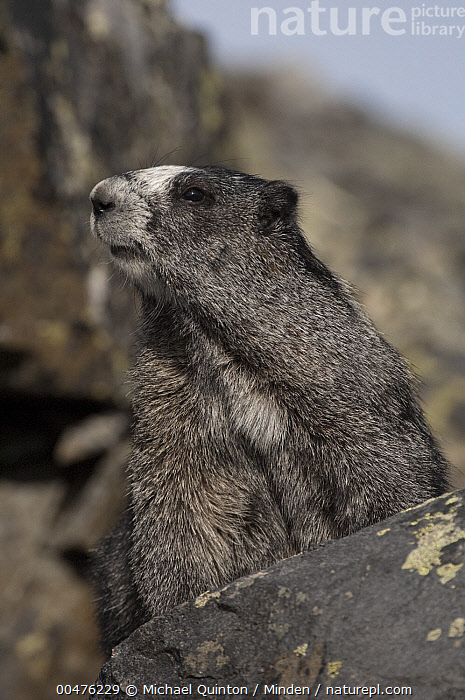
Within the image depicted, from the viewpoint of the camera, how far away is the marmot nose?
619cm

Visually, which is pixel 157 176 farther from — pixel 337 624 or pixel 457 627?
pixel 457 627

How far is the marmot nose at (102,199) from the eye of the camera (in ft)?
20.3

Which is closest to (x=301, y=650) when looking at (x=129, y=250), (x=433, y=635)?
(x=433, y=635)

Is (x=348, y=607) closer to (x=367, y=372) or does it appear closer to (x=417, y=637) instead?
(x=417, y=637)

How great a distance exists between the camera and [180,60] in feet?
45.9

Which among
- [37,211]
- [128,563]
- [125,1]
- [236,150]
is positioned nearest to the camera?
[128,563]

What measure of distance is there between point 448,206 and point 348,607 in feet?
69.9

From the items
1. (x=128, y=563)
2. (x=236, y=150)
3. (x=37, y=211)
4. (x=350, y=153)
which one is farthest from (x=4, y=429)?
(x=350, y=153)

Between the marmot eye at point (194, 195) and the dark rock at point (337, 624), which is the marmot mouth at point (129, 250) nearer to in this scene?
the marmot eye at point (194, 195)

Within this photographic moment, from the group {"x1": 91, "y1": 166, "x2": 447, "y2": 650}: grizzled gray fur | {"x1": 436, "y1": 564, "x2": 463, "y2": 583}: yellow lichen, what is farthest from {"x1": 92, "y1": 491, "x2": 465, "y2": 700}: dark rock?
{"x1": 91, "y1": 166, "x2": 447, "y2": 650}: grizzled gray fur

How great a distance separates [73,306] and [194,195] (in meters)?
4.76

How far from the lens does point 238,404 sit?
227 inches

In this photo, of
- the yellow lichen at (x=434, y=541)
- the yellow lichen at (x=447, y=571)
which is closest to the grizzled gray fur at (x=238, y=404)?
the yellow lichen at (x=434, y=541)

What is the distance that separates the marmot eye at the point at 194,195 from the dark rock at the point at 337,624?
306cm
